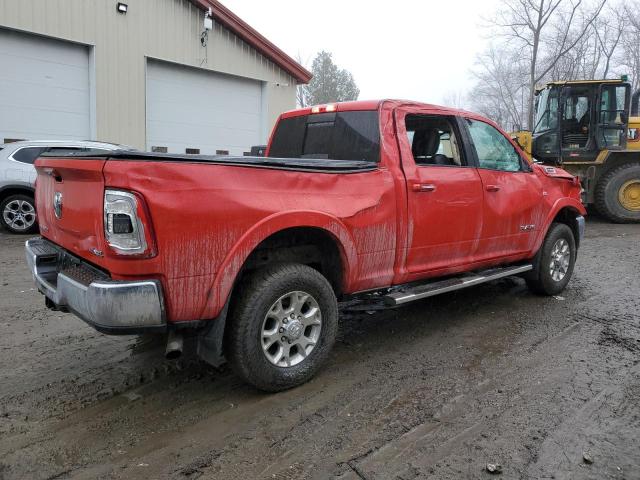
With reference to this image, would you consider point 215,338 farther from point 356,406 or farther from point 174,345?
point 356,406

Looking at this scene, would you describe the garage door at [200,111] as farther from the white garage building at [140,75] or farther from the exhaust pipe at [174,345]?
the exhaust pipe at [174,345]

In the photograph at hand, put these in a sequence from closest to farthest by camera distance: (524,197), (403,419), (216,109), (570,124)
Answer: (403,419) → (524,197) → (570,124) → (216,109)

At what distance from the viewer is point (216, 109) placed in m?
14.5

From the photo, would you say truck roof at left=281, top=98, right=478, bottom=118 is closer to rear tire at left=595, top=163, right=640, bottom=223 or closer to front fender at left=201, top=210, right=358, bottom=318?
front fender at left=201, top=210, right=358, bottom=318

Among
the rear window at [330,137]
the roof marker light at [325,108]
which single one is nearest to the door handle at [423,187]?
the rear window at [330,137]

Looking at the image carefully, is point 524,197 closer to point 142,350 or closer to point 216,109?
point 142,350

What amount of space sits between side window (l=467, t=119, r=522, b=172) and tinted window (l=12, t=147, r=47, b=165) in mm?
7897

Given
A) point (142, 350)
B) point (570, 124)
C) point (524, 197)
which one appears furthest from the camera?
point (570, 124)

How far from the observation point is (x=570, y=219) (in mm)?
6051

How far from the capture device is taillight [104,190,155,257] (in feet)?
8.77

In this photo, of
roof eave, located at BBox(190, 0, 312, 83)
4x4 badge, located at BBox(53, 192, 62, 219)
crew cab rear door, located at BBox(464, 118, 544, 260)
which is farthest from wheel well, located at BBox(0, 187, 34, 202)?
crew cab rear door, located at BBox(464, 118, 544, 260)

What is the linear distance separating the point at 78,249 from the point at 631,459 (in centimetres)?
331

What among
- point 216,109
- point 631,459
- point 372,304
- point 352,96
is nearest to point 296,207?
point 372,304

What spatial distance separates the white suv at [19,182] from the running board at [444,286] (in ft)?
23.5
